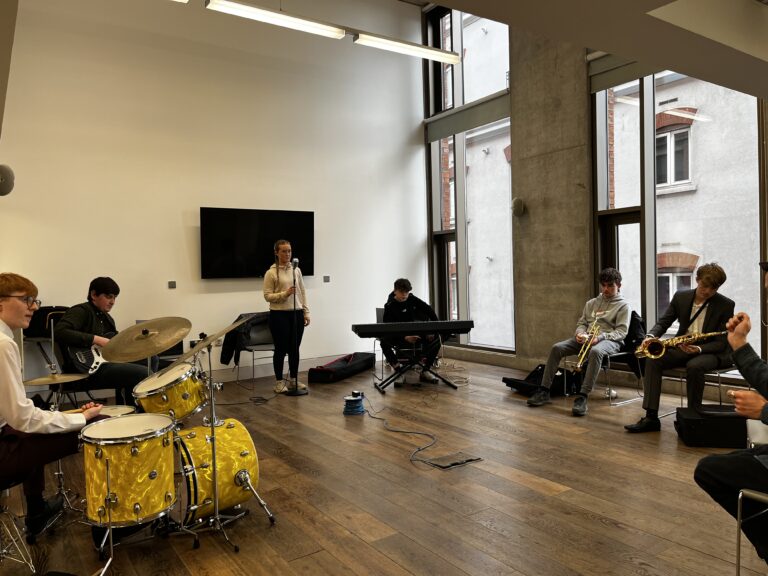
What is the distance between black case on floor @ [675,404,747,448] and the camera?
399 centimetres

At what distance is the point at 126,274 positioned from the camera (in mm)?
6383

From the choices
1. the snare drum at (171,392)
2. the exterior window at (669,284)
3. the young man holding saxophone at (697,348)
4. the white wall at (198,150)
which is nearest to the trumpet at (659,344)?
the young man holding saxophone at (697,348)

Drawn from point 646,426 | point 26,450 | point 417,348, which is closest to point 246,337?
Answer: point 417,348

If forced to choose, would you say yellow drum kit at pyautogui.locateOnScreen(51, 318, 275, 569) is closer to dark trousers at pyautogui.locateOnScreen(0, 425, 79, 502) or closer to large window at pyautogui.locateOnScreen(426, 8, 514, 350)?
dark trousers at pyautogui.locateOnScreen(0, 425, 79, 502)

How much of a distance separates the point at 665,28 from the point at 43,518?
4085mm

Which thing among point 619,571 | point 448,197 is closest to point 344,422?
point 619,571

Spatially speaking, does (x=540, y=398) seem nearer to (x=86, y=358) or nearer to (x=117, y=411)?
Answer: (x=117, y=411)

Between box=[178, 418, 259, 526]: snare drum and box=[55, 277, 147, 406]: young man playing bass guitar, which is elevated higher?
box=[55, 277, 147, 406]: young man playing bass guitar

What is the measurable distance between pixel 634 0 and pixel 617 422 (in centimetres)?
324

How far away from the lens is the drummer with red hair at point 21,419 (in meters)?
2.39

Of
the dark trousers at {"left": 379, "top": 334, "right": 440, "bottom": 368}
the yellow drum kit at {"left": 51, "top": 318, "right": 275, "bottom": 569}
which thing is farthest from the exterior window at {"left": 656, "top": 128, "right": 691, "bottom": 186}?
the yellow drum kit at {"left": 51, "top": 318, "right": 275, "bottom": 569}

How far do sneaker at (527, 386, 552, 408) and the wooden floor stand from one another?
1.41 feet

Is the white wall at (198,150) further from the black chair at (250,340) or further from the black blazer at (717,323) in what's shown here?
the black blazer at (717,323)

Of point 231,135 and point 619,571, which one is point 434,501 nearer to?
point 619,571
